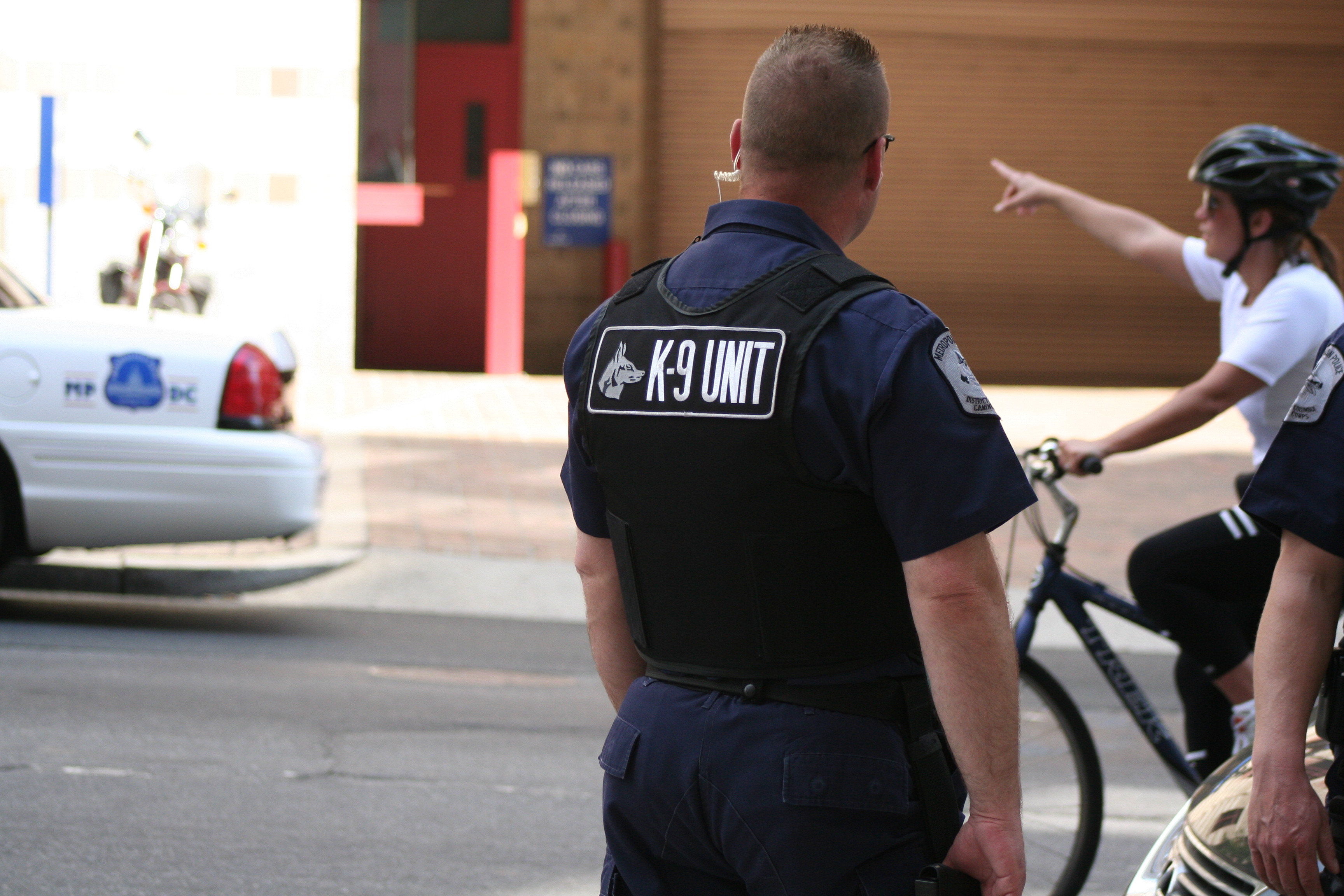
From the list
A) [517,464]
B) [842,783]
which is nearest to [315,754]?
[842,783]

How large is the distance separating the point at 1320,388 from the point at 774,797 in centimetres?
95

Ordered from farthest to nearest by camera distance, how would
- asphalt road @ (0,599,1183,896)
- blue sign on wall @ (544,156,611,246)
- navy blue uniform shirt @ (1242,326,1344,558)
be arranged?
blue sign on wall @ (544,156,611,246), asphalt road @ (0,599,1183,896), navy blue uniform shirt @ (1242,326,1344,558)

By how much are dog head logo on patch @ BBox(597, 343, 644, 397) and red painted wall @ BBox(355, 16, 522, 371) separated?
1502 centimetres

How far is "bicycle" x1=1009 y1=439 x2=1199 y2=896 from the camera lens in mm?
4203

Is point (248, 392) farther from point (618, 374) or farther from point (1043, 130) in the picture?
point (1043, 130)

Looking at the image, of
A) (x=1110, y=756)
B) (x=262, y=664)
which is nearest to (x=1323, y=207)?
(x=1110, y=756)

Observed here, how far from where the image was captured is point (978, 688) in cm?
199

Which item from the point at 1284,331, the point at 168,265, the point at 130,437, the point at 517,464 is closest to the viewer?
the point at 1284,331

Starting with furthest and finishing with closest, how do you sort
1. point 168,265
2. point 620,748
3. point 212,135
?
point 212,135 < point 168,265 < point 620,748

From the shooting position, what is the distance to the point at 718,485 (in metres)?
2.04

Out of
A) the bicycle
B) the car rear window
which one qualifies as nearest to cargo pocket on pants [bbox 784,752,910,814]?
the bicycle

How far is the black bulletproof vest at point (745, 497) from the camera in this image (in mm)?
2000

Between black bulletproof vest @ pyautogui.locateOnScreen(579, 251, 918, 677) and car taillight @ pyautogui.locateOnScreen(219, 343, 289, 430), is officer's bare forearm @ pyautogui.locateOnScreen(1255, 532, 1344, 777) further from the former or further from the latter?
car taillight @ pyautogui.locateOnScreen(219, 343, 289, 430)

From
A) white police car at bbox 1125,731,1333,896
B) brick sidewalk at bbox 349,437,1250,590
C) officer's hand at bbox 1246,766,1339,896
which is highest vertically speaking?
officer's hand at bbox 1246,766,1339,896
